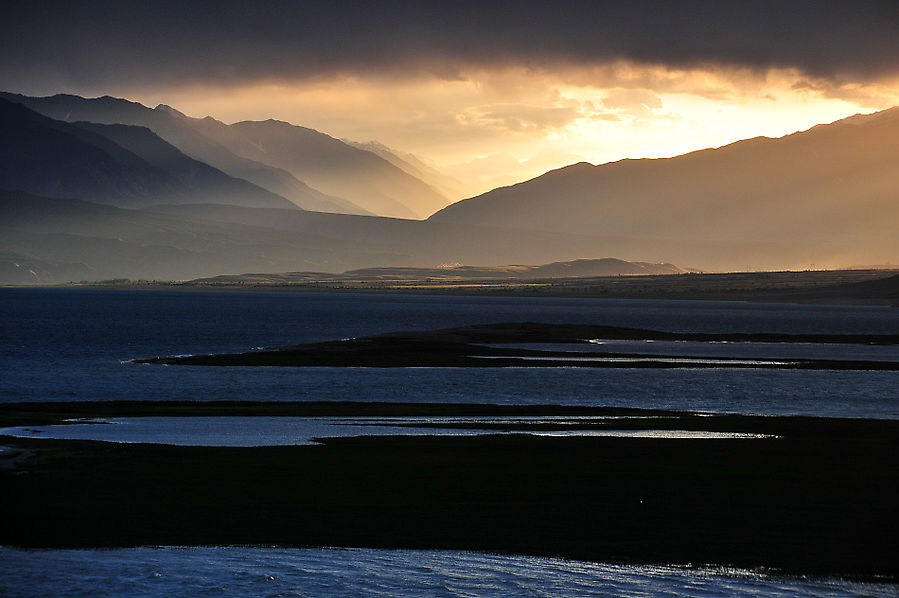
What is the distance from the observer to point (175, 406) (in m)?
56.9

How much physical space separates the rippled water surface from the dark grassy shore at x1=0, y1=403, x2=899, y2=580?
906 millimetres

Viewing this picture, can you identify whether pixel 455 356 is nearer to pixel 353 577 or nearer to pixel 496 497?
pixel 496 497

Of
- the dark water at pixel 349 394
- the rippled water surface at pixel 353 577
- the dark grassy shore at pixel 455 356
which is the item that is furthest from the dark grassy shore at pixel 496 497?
the dark grassy shore at pixel 455 356

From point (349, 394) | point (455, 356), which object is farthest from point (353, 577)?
point (455, 356)

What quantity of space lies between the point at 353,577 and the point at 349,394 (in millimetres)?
41419

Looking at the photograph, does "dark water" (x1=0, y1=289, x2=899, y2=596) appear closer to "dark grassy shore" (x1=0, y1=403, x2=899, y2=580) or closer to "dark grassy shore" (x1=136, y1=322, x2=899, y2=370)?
"dark grassy shore" (x1=0, y1=403, x2=899, y2=580)

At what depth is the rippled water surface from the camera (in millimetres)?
22750

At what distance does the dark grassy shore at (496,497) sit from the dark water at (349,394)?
1.43 m

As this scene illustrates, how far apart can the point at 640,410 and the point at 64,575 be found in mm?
37872

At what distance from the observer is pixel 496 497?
31781 millimetres

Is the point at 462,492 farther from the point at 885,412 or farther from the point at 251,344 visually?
the point at 251,344

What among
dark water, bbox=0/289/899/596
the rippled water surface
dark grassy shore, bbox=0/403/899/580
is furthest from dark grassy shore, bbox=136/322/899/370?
the rippled water surface

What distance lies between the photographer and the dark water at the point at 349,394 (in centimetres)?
2312

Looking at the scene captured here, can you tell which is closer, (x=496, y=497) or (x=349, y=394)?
(x=496, y=497)
